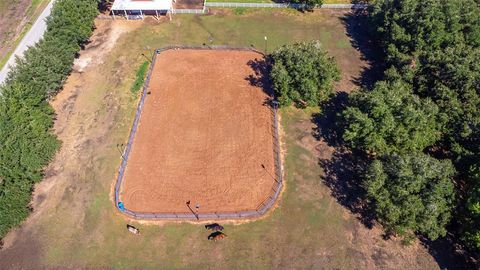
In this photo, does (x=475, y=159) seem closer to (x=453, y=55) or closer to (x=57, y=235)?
(x=453, y=55)

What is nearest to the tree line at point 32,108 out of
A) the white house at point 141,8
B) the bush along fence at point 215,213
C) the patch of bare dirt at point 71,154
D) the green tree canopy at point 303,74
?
the patch of bare dirt at point 71,154

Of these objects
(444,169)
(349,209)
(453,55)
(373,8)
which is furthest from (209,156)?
(373,8)

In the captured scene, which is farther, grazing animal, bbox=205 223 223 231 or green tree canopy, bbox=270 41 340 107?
green tree canopy, bbox=270 41 340 107

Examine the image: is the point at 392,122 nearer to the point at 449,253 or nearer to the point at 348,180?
the point at 348,180

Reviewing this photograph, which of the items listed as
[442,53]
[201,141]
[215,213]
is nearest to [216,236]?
[215,213]

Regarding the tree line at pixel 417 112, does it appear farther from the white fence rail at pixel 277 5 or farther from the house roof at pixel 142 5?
the house roof at pixel 142 5

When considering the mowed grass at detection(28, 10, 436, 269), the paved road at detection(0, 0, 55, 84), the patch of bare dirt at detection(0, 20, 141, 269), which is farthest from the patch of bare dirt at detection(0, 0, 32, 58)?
the mowed grass at detection(28, 10, 436, 269)

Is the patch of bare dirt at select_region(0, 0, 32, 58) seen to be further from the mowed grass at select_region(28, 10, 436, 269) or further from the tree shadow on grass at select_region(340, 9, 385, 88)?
the tree shadow on grass at select_region(340, 9, 385, 88)
